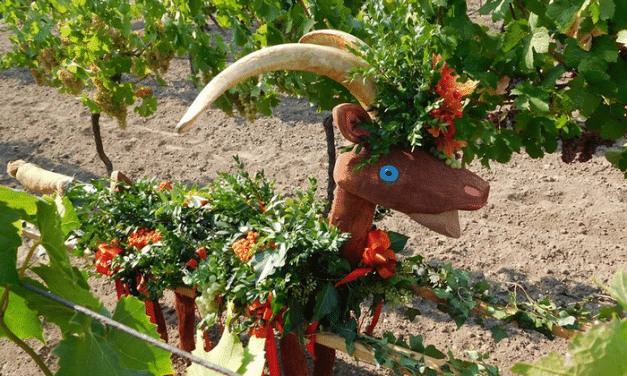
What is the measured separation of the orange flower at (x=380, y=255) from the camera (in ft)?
7.41

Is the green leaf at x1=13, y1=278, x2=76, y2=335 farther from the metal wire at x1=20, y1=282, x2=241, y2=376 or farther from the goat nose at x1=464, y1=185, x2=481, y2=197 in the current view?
the goat nose at x1=464, y1=185, x2=481, y2=197

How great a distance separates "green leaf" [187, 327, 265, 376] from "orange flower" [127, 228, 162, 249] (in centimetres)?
187

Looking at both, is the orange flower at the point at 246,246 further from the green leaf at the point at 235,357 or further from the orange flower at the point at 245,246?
the green leaf at the point at 235,357

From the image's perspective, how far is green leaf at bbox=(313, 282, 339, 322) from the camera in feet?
7.29

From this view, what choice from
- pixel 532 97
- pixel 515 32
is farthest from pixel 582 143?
pixel 515 32

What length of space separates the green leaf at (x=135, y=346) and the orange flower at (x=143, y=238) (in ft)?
6.05

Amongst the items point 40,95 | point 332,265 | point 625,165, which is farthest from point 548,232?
point 40,95

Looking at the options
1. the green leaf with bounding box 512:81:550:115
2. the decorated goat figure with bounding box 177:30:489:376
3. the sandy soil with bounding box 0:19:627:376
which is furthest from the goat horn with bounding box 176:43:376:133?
the sandy soil with bounding box 0:19:627:376

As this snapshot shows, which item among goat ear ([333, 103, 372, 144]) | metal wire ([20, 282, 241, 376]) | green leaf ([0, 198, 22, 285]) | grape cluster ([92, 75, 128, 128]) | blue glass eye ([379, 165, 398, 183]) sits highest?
grape cluster ([92, 75, 128, 128])

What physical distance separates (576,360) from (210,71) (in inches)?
144

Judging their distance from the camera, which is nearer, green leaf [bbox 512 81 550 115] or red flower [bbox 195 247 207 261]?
green leaf [bbox 512 81 550 115]

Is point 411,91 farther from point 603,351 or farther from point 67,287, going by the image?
point 603,351

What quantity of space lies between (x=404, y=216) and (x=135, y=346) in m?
3.74

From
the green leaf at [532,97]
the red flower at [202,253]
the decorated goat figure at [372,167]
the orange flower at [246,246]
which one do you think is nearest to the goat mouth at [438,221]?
the decorated goat figure at [372,167]
